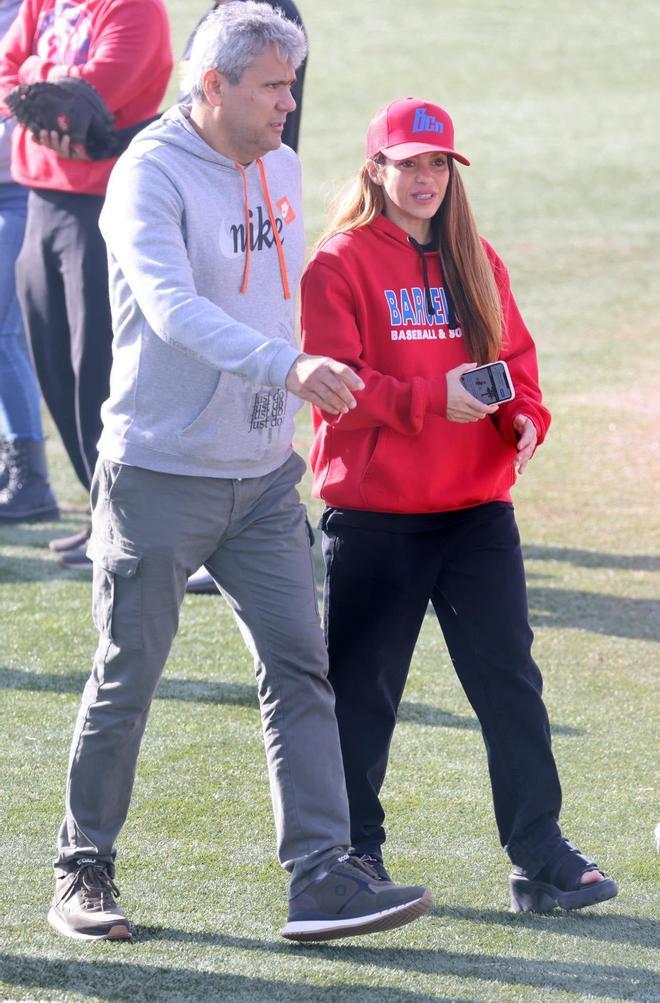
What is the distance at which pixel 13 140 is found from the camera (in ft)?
20.0

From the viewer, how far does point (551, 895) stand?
372cm

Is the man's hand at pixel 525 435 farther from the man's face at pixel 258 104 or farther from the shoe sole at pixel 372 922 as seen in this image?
the shoe sole at pixel 372 922

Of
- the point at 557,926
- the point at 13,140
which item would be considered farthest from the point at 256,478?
the point at 13,140

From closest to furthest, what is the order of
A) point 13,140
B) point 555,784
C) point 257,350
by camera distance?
point 257,350, point 555,784, point 13,140

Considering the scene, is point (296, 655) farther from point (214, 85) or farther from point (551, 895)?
point (214, 85)

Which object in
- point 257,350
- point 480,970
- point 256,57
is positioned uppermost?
point 256,57

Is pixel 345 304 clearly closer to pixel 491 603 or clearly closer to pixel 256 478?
pixel 256 478

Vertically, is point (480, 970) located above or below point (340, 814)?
below

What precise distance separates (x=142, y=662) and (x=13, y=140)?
10.7 ft

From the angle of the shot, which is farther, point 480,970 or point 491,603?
point 491,603

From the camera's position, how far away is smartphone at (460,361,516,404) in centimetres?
348

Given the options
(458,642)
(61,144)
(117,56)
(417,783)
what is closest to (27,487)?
(61,144)

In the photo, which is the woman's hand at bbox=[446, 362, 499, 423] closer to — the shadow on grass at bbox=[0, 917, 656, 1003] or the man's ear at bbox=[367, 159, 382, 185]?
the man's ear at bbox=[367, 159, 382, 185]

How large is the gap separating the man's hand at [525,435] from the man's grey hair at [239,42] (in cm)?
95
